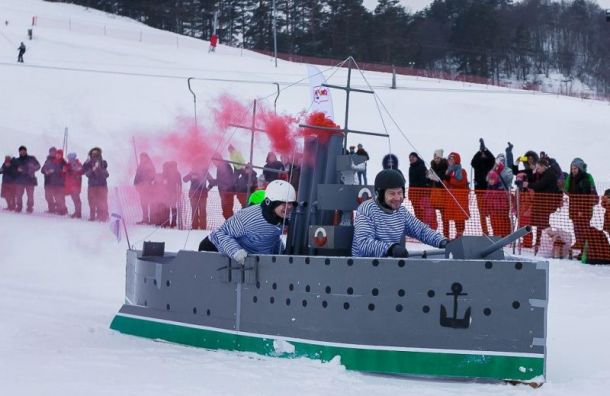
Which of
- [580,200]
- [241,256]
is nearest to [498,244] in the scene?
[241,256]

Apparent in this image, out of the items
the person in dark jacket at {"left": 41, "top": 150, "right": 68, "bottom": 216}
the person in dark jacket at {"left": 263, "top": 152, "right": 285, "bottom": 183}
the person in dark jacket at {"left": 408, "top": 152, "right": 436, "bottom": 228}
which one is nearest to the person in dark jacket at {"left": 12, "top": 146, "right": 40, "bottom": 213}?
the person in dark jacket at {"left": 41, "top": 150, "right": 68, "bottom": 216}

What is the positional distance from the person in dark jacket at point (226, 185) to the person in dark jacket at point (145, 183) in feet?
4.46

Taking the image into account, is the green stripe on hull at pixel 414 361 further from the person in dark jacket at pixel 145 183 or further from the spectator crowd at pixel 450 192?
the person in dark jacket at pixel 145 183

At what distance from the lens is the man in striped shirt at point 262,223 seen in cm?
1095

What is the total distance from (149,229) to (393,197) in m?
12.9

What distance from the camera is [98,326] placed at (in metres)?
12.5

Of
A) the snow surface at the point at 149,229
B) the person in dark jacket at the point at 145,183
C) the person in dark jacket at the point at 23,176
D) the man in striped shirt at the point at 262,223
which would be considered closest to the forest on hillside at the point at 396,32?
the snow surface at the point at 149,229

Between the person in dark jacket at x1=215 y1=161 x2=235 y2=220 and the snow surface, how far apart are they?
936 mm

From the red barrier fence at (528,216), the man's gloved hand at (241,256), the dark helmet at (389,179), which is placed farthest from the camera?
the red barrier fence at (528,216)

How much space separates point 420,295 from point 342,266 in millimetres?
794

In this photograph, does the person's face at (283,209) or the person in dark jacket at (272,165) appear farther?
the person in dark jacket at (272,165)

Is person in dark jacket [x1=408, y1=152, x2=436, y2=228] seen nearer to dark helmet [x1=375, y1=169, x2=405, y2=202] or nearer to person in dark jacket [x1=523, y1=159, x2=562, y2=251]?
person in dark jacket [x1=523, y1=159, x2=562, y2=251]

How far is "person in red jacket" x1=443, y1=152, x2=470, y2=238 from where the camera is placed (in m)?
19.6

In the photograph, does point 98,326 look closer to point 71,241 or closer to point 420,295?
point 420,295
